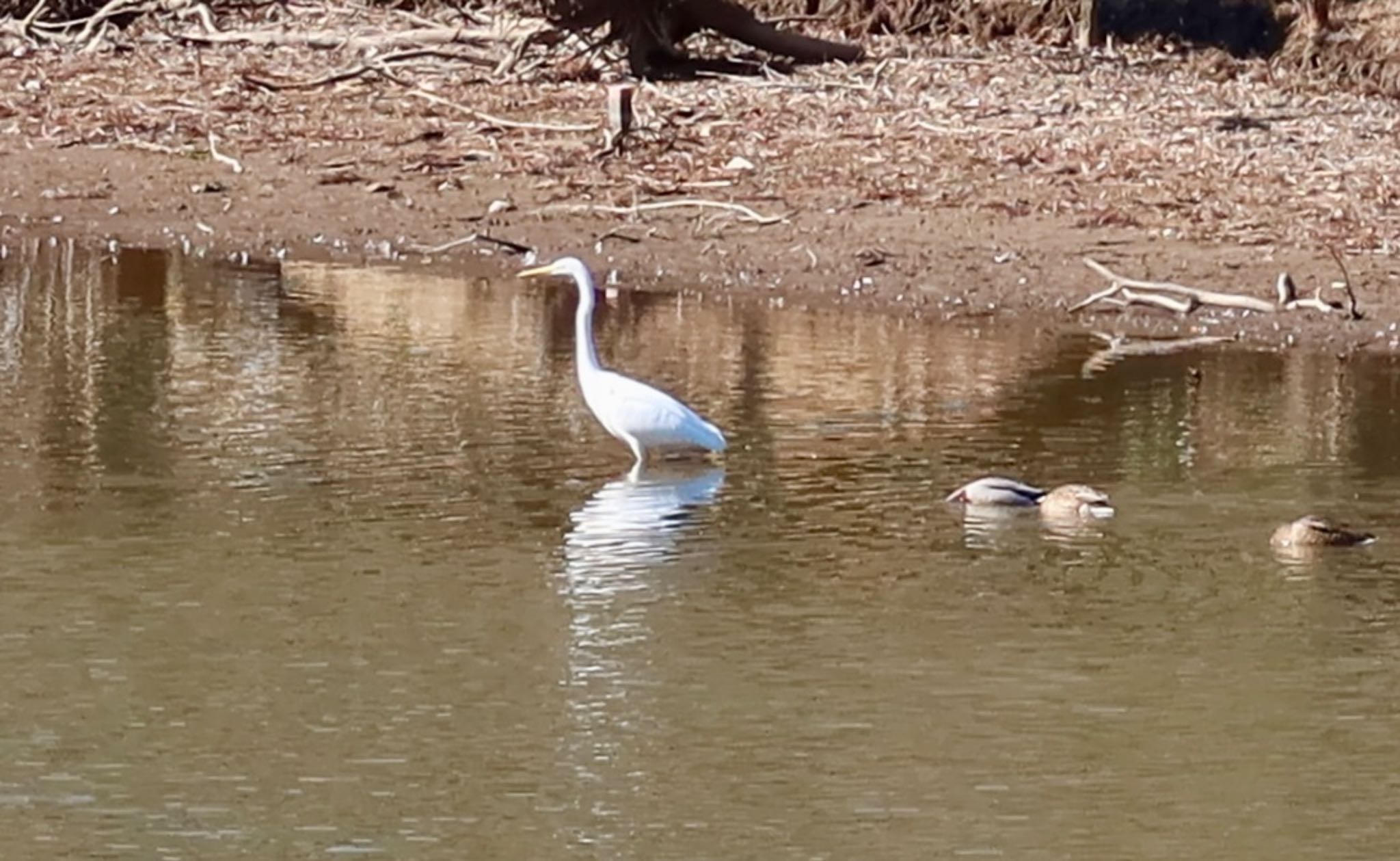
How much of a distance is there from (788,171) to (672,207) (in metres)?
0.68

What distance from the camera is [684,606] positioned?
7.33 m

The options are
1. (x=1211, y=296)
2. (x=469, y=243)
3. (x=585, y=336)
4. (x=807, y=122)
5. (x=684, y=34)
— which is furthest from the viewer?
(x=684, y=34)

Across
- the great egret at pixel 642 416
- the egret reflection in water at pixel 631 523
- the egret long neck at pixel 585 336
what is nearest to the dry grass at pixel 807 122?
the egret long neck at pixel 585 336

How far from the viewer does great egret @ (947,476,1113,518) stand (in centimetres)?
839

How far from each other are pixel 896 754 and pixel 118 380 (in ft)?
16.2

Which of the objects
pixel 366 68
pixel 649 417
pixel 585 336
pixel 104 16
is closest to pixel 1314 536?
pixel 649 417

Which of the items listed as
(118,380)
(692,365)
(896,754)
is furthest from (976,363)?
(896,754)

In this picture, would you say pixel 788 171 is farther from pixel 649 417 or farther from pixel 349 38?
pixel 649 417

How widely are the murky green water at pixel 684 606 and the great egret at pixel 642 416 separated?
114 mm

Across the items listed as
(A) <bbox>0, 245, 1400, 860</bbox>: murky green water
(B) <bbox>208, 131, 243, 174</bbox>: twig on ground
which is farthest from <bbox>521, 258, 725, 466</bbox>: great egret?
(B) <bbox>208, 131, 243, 174</bbox>: twig on ground

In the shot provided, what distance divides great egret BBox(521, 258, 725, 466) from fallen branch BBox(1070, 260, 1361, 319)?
3082 millimetres

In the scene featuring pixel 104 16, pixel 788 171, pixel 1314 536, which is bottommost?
pixel 1314 536

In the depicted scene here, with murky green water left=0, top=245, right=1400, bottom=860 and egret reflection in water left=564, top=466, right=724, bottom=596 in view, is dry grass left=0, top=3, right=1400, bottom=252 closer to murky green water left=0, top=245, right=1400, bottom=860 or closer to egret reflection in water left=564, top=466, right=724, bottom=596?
murky green water left=0, top=245, right=1400, bottom=860

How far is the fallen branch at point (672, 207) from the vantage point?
13305 mm
